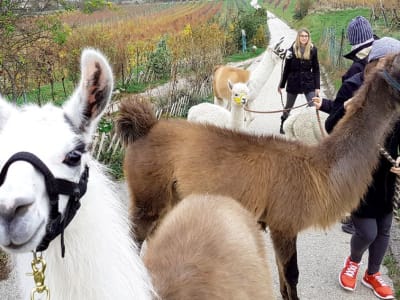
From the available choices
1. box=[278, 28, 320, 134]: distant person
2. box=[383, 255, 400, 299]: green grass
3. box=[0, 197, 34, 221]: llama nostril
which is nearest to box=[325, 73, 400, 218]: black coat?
box=[383, 255, 400, 299]: green grass

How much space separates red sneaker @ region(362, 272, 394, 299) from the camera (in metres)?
3.52

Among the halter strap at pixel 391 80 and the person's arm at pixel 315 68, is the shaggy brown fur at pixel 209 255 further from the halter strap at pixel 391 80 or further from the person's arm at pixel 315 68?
the person's arm at pixel 315 68

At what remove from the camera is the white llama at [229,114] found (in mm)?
6609

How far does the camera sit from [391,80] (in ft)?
9.81

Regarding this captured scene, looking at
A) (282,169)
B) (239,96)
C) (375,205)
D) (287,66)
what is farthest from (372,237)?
(287,66)

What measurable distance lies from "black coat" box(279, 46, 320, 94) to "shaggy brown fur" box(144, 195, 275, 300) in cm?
507

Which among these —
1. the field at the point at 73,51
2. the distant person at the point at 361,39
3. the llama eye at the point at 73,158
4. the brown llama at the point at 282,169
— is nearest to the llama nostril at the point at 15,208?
the llama eye at the point at 73,158

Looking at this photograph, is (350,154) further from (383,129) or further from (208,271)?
(208,271)

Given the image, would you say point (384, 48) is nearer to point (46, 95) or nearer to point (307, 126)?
point (307, 126)

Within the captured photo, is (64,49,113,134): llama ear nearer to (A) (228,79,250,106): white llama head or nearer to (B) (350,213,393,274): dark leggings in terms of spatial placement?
(B) (350,213,393,274): dark leggings

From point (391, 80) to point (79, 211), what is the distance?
2384 millimetres

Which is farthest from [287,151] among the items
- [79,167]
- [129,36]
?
[129,36]

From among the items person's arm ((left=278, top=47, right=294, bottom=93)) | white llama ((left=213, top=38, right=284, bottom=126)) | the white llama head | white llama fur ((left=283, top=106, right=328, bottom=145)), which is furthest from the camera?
white llama ((left=213, top=38, right=284, bottom=126))

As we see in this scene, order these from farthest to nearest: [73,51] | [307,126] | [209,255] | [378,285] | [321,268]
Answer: [73,51] < [307,126] < [321,268] < [378,285] < [209,255]
